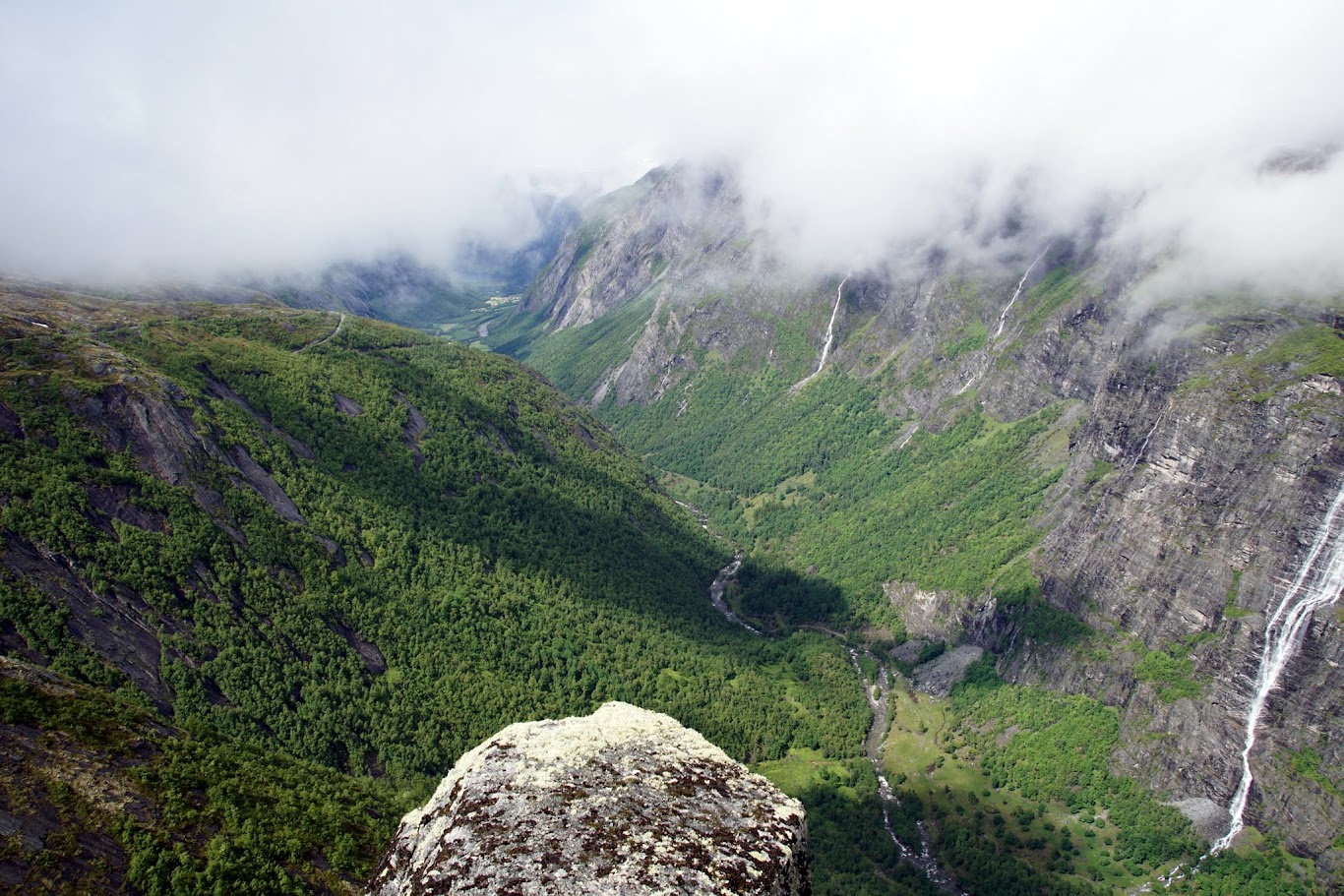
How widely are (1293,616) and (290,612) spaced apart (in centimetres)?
14420

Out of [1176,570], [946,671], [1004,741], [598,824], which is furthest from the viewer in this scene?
[946,671]

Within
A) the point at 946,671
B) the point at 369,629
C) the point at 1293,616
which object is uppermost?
the point at 1293,616

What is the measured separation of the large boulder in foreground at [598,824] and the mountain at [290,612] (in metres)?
26.3

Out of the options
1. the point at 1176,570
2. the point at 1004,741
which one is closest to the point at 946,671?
the point at 1004,741

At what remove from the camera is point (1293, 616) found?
110 meters

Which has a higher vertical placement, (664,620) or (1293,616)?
(1293,616)

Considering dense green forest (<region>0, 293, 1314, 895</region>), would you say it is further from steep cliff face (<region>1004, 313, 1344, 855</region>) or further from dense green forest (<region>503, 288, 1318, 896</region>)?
steep cliff face (<region>1004, 313, 1344, 855</region>)

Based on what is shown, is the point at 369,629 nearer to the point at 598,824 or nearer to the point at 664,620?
the point at 664,620

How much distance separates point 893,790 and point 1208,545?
65808mm

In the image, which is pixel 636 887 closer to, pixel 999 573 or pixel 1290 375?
pixel 1290 375

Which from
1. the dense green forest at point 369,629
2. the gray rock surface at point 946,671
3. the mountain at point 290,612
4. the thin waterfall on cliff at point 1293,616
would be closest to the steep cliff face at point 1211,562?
the thin waterfall on cliff at point 1293,616

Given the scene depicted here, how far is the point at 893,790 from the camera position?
128875mm

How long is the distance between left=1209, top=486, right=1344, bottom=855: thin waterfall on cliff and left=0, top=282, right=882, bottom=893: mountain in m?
53.1

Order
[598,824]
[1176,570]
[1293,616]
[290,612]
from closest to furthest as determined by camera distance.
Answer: [598,824] → [290,612] → [1293,616] → [1176,570]
